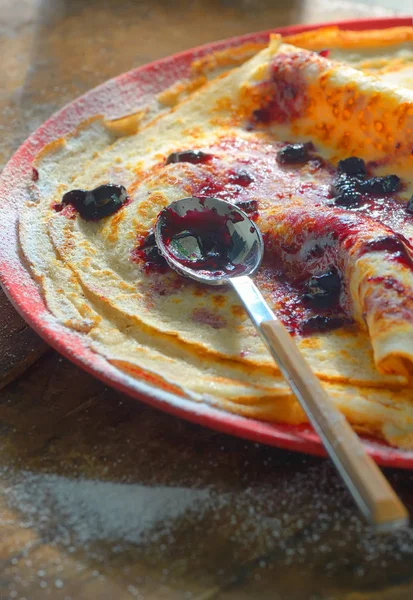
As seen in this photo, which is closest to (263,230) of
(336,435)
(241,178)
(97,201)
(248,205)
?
(248,205)

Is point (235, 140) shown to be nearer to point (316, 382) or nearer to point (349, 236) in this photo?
point (349, 236)

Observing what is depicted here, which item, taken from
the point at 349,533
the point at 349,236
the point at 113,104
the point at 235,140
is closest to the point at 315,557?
the point at 349,533

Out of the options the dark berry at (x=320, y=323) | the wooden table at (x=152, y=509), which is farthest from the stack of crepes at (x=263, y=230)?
the wooden table at (x=152, y=509)

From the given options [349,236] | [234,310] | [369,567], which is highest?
[349,236]

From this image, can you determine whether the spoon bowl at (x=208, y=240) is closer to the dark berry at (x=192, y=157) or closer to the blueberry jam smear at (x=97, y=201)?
the blueberry jam smear at (x=97, y=201)

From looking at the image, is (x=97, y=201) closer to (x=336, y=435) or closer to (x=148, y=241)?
(x=148, y=241)

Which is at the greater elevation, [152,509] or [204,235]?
[204,235]
